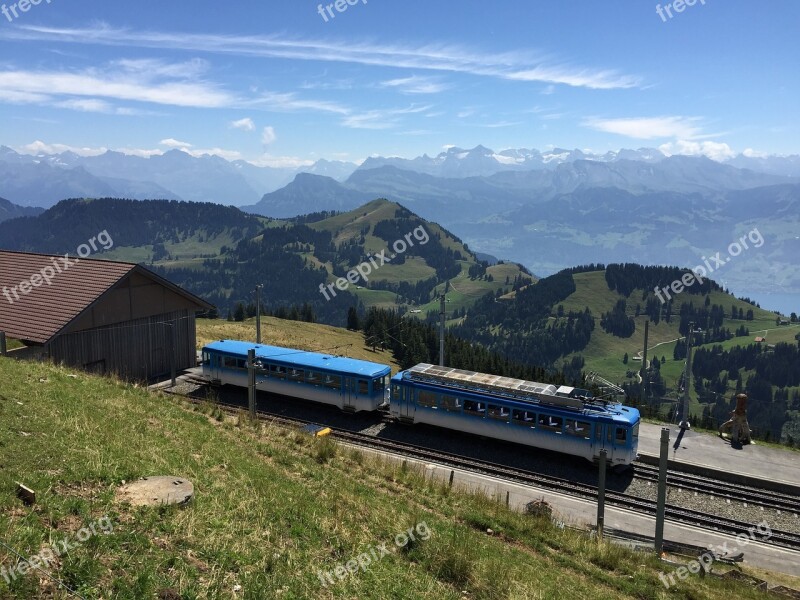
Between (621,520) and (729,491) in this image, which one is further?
(729,491)

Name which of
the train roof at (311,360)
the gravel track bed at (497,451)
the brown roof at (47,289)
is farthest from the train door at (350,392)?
the brown roof at (47,289)

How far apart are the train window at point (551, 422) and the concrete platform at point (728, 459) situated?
5.65m

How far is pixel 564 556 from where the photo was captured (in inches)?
565

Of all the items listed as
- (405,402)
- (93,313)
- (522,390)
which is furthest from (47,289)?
(522,390)

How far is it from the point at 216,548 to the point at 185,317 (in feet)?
111

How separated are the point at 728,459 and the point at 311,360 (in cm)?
2494

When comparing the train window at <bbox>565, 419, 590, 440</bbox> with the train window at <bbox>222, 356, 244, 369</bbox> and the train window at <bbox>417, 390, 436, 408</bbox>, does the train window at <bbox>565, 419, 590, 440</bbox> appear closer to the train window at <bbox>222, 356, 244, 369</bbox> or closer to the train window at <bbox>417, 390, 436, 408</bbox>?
the train window at <bbox>417, 390, 436, 408</bbox>

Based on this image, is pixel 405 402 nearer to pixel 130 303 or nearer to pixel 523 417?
pixel 523 417

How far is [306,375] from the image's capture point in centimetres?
3441

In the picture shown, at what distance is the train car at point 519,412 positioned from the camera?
27.3m

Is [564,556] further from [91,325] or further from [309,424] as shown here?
[91,325]

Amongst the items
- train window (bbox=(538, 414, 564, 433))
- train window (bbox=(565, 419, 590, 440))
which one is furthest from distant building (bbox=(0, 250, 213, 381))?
train window (bbox=(565, 419, 590, 440))

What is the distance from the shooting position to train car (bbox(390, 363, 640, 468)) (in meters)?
27.3

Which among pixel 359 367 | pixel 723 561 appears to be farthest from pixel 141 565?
pixel 359 367
